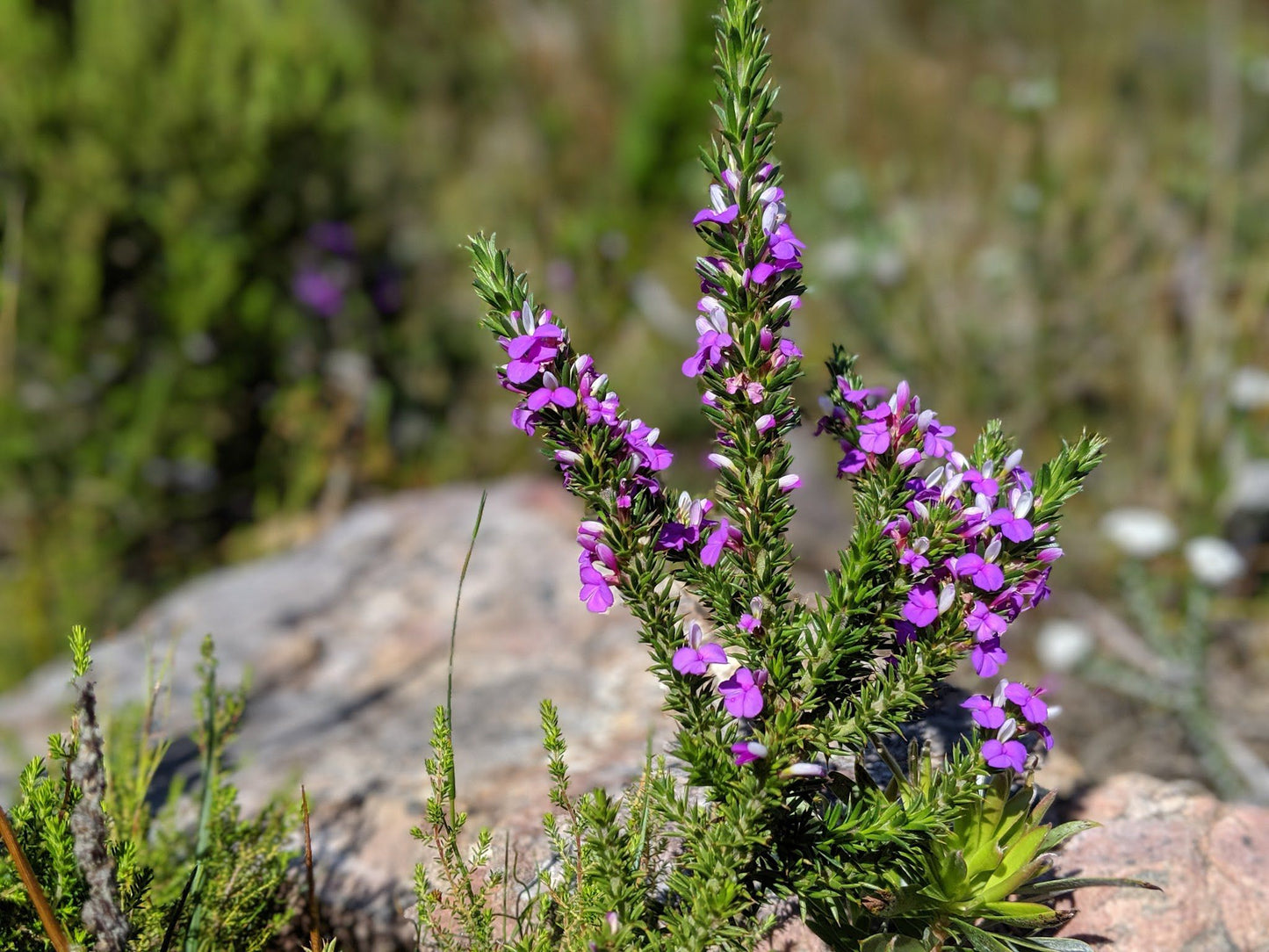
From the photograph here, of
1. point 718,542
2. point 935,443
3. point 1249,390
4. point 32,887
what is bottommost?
point 32,887

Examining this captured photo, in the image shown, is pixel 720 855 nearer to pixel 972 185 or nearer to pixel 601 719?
pixel 601 719

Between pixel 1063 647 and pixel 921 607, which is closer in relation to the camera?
pixel 921 607

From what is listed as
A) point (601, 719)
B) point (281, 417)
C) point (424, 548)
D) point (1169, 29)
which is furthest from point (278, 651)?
point (1169, 29)

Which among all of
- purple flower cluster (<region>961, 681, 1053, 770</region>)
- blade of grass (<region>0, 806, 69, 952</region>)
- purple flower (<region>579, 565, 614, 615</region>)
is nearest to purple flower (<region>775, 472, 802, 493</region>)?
purple flower (<region>579, 565, 614, 615</region>)

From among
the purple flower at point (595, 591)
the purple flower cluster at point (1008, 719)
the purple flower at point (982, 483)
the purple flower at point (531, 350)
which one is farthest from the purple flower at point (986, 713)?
the purple flower at point (531, 350)

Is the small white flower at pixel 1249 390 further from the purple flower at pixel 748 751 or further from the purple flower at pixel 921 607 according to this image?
the purple flower at pixel 748 751

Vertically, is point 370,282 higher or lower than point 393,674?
higher

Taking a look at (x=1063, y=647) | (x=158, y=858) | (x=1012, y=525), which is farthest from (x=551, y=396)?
(x=1063, y=647)

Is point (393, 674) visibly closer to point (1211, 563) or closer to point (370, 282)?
point (1211, 563)

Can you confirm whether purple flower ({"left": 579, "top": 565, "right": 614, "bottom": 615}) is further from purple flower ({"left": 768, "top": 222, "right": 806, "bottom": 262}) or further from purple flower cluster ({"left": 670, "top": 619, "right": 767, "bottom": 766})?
purple flower ({"left": 768, "top": 222, "right": 806, "bottom": 262})
